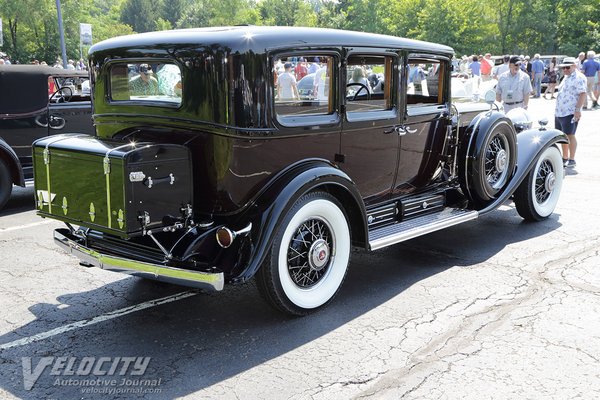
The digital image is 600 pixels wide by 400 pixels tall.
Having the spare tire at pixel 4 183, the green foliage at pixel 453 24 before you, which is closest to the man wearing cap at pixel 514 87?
the spare tire at pixel 4 183

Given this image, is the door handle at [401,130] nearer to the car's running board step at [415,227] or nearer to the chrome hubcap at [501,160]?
the car's running board step at [415,227]

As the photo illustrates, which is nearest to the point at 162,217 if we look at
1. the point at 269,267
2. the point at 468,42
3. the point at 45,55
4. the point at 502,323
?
the point at 269,267

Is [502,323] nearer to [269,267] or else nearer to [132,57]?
[269,267]

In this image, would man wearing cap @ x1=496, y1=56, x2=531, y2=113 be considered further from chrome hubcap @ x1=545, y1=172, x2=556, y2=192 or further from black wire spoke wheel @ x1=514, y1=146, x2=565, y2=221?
chrome hubcap @ x1=545, y1=172, x2=556, y2=192

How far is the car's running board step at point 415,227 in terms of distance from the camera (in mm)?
4355

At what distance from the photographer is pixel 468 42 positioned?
4719 cm

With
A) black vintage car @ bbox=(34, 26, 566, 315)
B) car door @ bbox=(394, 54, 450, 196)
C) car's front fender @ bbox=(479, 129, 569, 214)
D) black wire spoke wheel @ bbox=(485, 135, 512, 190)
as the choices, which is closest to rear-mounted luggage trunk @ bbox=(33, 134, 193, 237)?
black vintage car @ bbox=(34, 26, 566, 315)

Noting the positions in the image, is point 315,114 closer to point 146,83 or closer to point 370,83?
point 370,83

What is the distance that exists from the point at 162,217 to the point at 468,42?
157 ft

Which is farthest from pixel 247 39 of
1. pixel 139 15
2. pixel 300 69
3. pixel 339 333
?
pixel 139 15

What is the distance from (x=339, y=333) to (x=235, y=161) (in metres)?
1.26

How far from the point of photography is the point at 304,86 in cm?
440

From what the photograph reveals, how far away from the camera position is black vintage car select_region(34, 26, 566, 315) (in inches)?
137

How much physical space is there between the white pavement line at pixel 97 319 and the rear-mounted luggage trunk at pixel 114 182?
0.70m
